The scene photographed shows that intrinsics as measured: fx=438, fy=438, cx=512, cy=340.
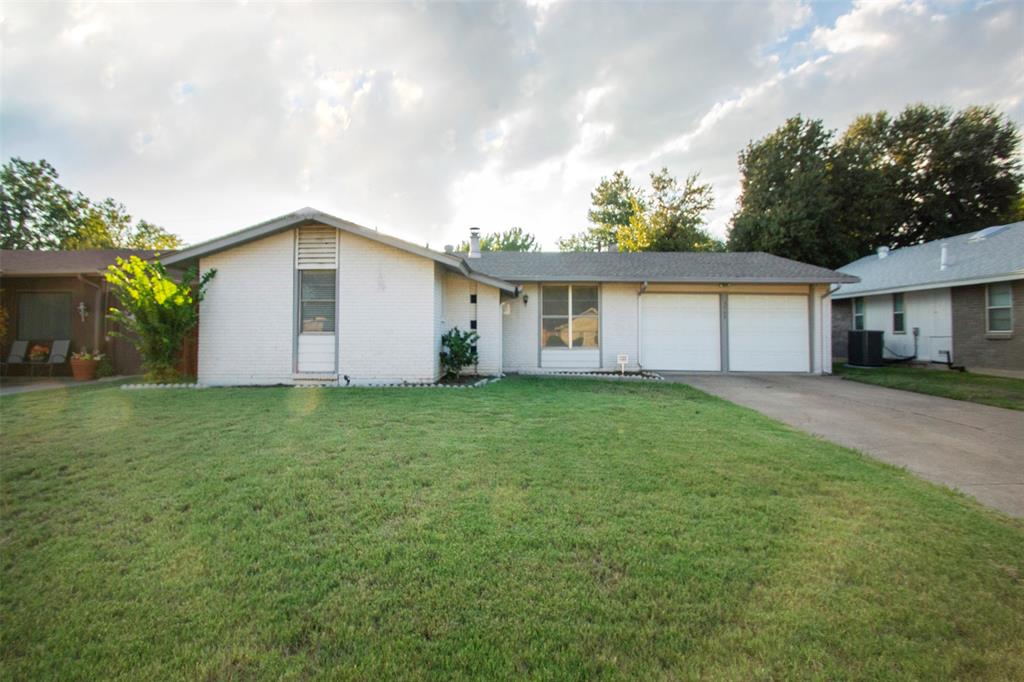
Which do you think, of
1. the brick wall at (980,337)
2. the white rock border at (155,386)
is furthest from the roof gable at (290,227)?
the brick wall at (980,337)

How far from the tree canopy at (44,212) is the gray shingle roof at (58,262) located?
1766cm

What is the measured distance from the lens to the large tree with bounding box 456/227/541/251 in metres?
51.2

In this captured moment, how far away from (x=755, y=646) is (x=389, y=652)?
1.56m

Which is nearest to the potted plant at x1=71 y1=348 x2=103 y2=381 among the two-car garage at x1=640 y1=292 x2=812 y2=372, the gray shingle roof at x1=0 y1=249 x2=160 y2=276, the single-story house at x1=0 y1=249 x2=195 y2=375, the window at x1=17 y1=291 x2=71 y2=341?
the single-story house at x1=0 y1=249 x2=195 y2=375

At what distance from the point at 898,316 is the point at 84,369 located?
2472 centimetres

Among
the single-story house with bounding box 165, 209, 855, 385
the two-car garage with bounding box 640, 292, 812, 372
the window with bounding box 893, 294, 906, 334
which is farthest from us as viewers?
the window with bounding box 893, 294, 906, 334

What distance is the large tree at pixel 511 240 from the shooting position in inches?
2015

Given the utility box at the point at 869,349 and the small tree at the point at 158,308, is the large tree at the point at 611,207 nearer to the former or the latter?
the utility box at the point at 869,349

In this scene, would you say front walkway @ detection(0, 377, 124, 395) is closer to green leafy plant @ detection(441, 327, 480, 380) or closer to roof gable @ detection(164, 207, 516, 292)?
roof gable @ detection(164, 207, 516, 292)

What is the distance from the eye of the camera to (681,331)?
12727 mm

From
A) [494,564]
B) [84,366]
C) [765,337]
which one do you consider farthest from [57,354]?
[765,337]

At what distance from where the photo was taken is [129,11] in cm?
755

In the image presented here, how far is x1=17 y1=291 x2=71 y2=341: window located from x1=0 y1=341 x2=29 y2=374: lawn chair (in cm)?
30

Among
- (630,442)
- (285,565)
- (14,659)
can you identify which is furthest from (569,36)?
(14,659)
